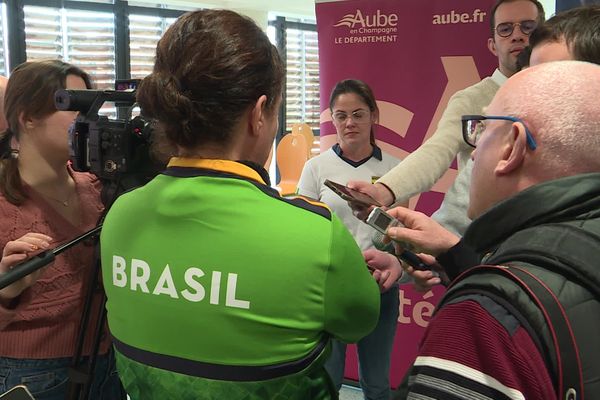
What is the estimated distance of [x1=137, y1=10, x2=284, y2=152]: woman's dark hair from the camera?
94cm

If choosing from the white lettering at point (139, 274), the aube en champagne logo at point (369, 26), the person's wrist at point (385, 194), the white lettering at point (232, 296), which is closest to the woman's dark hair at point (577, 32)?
the person's wrist at point (385, 194)

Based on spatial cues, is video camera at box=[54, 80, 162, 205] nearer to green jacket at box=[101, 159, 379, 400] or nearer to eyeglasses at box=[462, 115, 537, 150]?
green jacket at box=[101, 159, 379, 400]

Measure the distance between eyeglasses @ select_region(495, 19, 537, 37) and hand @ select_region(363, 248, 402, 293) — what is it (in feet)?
2.70

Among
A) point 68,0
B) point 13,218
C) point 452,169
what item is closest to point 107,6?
point 68,0

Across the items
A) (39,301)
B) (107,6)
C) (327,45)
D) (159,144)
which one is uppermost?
(107,6)

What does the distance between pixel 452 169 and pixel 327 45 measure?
3.16 ft

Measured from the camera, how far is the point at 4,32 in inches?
182

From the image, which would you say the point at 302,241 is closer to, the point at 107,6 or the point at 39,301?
the point at 39,301

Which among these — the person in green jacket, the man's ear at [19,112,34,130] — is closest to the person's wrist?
the person in green jacket

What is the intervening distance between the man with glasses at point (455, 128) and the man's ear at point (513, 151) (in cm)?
90

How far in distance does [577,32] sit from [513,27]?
24.8 inches

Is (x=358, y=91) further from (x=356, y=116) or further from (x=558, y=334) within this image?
(x=558, y=334)

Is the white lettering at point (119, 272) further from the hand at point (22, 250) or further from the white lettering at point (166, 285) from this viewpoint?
the hand at point (22, 250)

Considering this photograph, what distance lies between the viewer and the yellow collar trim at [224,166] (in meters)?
0.95
